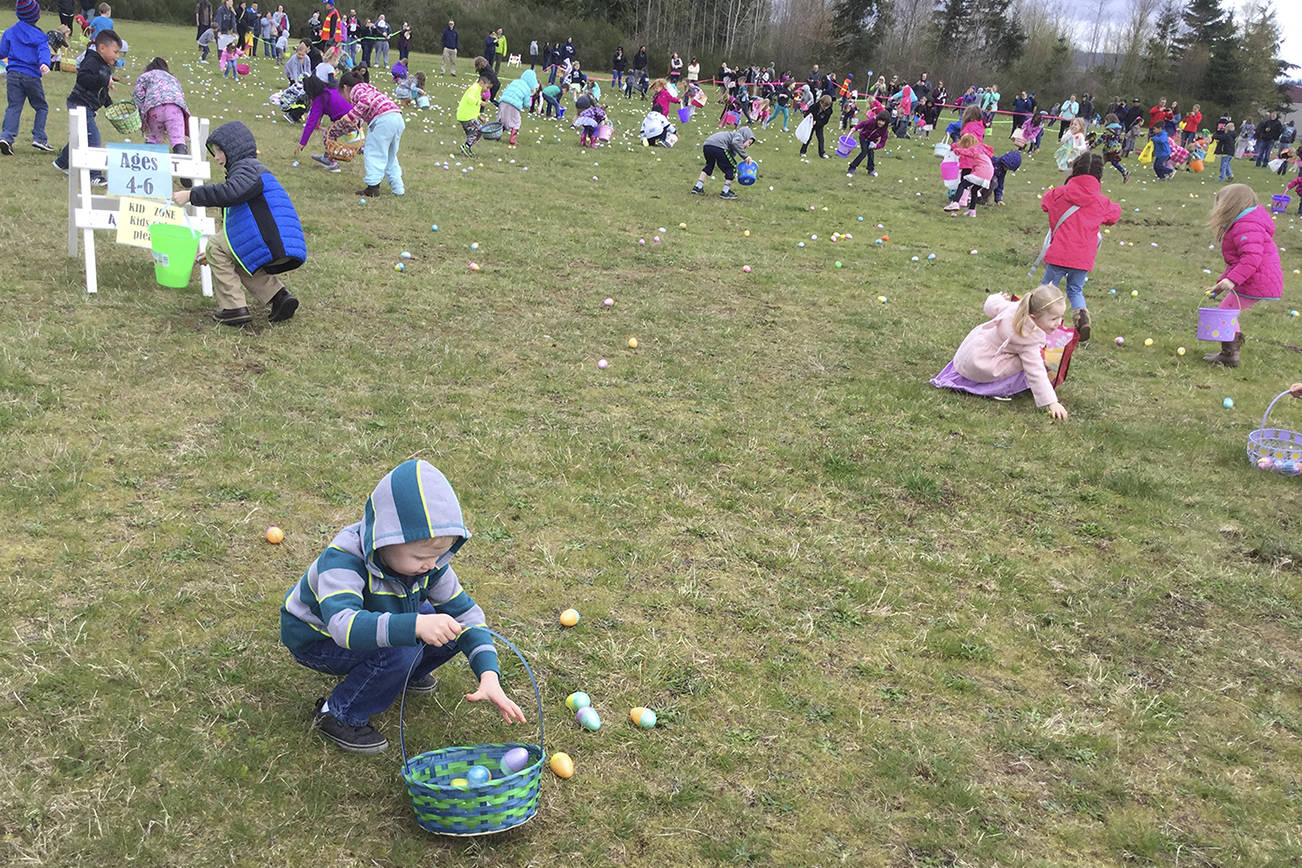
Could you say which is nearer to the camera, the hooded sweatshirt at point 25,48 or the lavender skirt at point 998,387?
the lavender skirt at point 998,387

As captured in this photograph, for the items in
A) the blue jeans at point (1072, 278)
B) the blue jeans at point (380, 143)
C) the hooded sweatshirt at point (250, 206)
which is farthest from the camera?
the blue jeans at point (380, 143)

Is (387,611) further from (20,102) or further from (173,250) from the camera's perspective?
(20,102)

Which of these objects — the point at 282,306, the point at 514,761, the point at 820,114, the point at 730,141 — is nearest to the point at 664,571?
the point at 514,761

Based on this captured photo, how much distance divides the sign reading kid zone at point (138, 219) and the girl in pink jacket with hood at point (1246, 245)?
28.0 feet

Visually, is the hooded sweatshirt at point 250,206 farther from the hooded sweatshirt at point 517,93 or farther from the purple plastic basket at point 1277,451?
the hooded sweatshirt at point 517,93

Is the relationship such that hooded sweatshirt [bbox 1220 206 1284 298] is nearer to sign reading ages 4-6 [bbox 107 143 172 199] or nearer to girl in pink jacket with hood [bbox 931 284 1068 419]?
girl in pink jacket with hood [bbox 931 284 1068 419]

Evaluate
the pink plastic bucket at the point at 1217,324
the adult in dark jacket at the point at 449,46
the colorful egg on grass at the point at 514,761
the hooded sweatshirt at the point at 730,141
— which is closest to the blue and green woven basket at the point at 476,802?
the colorful egg on grass at the point at 514,761

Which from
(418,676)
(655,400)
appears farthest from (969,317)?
(418,676)

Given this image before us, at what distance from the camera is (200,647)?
338 cm

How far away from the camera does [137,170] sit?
685 cm

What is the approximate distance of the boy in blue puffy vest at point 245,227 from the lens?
19.7ft

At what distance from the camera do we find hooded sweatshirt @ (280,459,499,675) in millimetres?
2627

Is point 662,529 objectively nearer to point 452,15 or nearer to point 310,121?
point 310,121

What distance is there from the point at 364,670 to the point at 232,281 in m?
4.53
